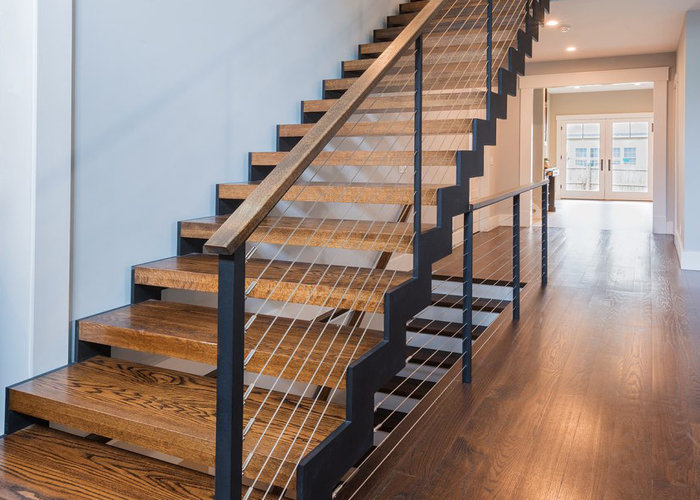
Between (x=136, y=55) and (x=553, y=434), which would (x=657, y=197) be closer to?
→ (x=553, y=434)

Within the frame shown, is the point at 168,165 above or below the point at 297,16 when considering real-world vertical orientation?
below

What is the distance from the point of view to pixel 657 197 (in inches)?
287

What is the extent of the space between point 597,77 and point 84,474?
299 inches

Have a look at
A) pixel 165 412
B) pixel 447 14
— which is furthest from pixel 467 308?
pixel 447 14

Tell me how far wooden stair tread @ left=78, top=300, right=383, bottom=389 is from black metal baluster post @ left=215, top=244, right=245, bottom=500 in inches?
20.6

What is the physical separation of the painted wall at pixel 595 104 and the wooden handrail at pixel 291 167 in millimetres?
12091

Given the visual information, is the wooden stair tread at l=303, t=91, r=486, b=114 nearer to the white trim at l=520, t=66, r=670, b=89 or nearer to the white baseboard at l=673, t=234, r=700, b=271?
the white baseboard at l=673, t=234, r=700, b=271

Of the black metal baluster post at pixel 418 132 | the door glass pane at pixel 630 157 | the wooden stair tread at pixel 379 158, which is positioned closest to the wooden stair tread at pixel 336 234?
the black metal baluster post at pixel 418 132

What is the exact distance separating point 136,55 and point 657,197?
22.4ft

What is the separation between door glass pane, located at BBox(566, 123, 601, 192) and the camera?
41.9 ft

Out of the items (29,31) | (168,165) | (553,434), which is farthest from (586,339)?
(29,31)

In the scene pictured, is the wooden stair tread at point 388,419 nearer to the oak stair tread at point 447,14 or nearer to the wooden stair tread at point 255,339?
the wooden stair tread at point 255,339

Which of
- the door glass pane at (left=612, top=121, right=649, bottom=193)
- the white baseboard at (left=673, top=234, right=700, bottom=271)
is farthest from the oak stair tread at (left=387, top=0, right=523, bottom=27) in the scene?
the door glass pane at (left=612, top=121, right=649, bottom=193)

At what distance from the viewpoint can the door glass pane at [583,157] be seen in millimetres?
12773
